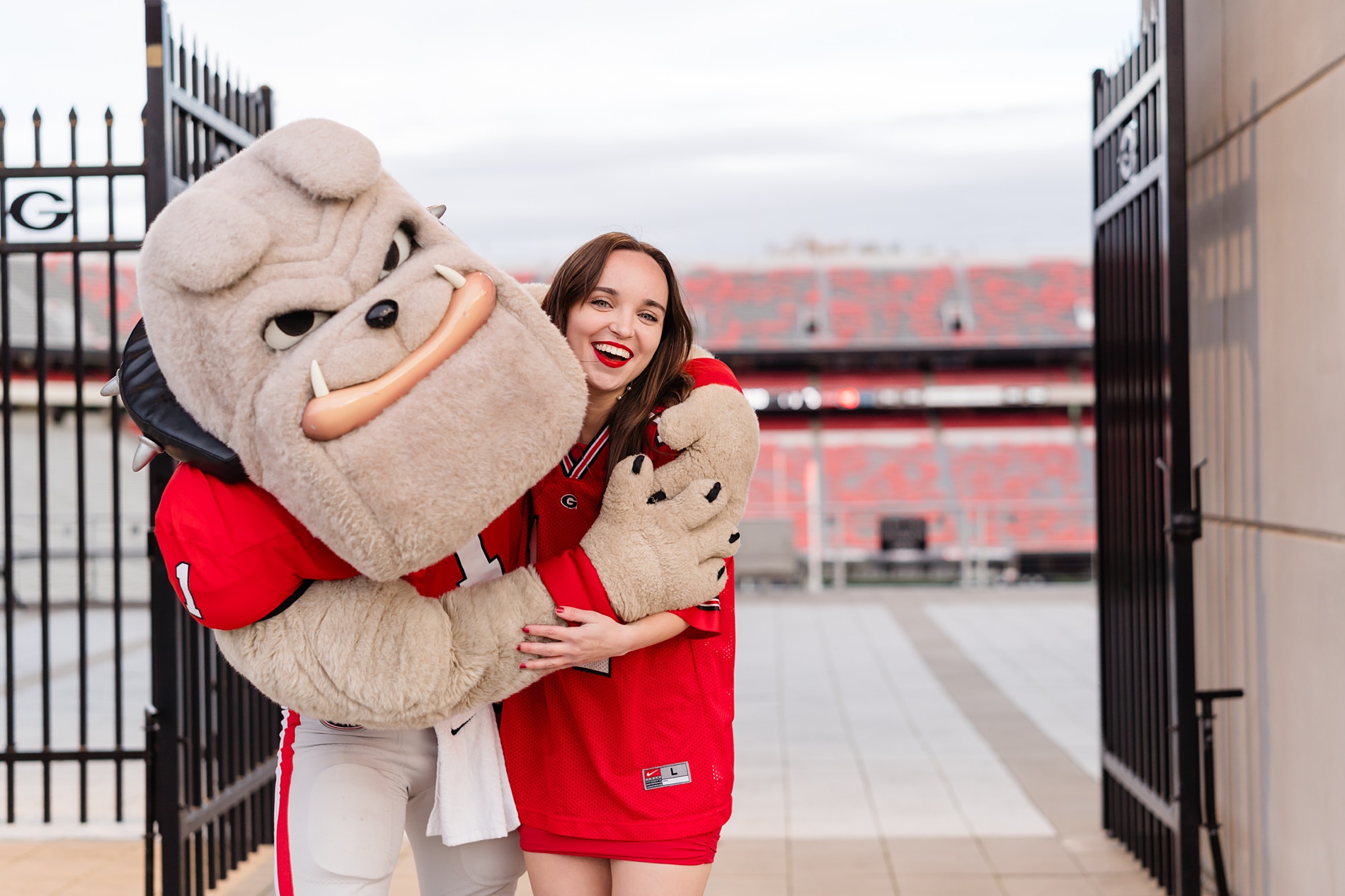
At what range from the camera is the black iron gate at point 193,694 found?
2924 millimetres

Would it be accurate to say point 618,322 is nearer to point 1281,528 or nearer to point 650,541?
point 650,541

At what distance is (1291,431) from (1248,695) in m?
0.74

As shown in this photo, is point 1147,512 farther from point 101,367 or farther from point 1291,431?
point 101,367

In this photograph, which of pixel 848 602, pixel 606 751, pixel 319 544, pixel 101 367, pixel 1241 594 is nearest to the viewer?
pixel 319 544

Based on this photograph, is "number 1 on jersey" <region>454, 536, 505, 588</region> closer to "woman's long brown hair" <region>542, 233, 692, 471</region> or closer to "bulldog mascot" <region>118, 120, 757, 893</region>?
"bulldog mascot" <region>118, 120, 757, 893</region>

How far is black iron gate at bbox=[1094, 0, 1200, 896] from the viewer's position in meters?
2.79

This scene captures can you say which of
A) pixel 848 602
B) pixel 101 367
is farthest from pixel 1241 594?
pixel 101 367

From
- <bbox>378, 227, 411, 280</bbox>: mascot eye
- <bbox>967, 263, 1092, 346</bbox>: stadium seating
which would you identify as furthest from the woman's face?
<bbox>967, 263, 1092, 346</bbox>: stadium seating

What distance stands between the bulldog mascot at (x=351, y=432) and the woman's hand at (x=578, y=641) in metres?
0.02

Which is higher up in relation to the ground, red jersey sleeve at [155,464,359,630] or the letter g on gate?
the letter g on gate

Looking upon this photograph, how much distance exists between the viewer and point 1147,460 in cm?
347

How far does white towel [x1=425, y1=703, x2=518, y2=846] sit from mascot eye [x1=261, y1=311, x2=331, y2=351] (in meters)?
0.66

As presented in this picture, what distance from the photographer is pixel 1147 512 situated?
3486mm

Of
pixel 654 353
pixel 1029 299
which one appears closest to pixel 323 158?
pixel 654 353
